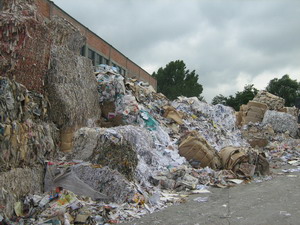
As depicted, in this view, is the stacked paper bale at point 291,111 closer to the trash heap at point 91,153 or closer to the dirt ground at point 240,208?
the trash heap at point 91,153

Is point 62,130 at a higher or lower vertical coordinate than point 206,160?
higher

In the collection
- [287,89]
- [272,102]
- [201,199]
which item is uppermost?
[287,89]

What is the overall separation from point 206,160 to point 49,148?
333cm

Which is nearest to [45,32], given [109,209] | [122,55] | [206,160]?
[109,209]

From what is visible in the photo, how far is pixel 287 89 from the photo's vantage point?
1419 inches

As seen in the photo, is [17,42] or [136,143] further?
[136,143]

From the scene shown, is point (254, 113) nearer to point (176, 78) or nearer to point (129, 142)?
point (129, 142)

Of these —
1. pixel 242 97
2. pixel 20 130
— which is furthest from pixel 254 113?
pixel 242 97

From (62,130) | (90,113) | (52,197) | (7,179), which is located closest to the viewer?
(7,179)

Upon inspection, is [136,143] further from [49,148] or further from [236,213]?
[236,213]

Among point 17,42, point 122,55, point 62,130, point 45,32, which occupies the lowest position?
point 62,130

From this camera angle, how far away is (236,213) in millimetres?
3910

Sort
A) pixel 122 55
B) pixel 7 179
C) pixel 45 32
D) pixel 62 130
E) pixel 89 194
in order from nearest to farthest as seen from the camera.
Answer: pixel 7 179 < pixel 89 194 < pixel 45 32 < pixel 62 130 < pixel 122 55

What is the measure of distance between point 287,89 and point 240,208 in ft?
115
